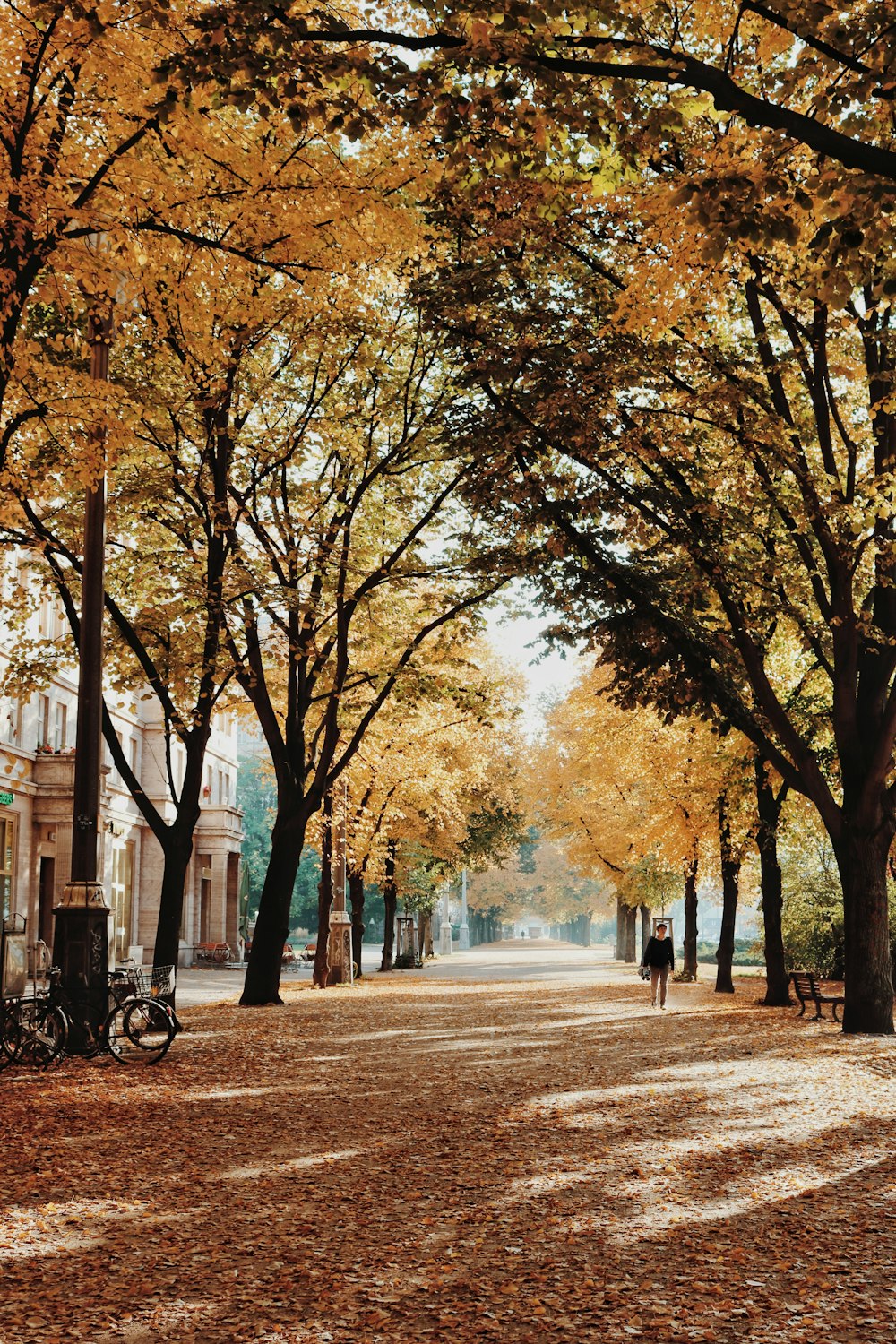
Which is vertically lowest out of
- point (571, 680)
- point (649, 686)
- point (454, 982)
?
point (454, 982)

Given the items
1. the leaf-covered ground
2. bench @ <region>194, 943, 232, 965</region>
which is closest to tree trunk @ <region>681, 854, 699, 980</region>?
bench @ <region>194, 943, 232, 965</region>

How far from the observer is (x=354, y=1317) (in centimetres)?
534

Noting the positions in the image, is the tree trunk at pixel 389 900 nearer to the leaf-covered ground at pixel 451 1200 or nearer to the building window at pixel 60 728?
the building window at pixel 60 728

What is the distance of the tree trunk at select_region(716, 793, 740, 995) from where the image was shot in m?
29.0

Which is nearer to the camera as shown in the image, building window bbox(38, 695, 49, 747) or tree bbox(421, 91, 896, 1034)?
tree bbox(421, 91, 896, 1034)

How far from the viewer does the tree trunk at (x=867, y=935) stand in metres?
17.9

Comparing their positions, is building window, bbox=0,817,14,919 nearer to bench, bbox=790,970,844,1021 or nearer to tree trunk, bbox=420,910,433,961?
bench, bbox=790,970,844,1021

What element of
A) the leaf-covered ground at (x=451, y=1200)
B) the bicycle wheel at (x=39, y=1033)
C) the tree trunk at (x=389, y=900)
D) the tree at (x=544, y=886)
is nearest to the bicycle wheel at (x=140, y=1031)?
the leaf-covered ground at (x=451, y=1200)

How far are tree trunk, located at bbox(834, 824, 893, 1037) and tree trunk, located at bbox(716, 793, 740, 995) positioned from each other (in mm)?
10146

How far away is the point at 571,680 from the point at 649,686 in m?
27.1

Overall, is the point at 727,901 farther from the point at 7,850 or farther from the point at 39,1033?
the point at 39,1033

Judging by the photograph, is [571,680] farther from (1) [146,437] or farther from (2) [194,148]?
(2) [194,148]

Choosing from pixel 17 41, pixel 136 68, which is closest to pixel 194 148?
pixel 136 68

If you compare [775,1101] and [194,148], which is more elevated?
[194,148]
